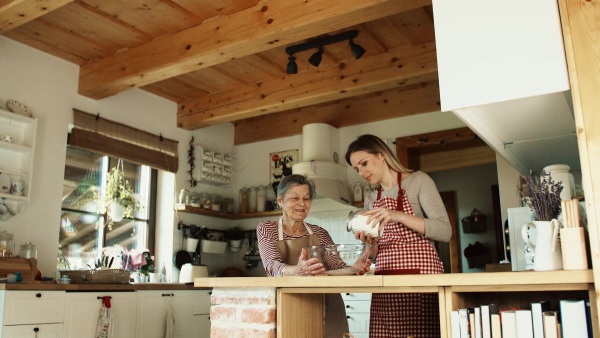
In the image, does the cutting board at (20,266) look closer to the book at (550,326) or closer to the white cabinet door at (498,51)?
the white cabinet door at (498,51)

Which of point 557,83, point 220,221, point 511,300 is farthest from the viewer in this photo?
point 220,221

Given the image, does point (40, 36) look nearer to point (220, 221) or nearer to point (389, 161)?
point (220, 221)

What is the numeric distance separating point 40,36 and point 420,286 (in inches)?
155

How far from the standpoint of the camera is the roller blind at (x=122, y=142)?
4.71 meters

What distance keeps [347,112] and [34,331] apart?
12.0 feet

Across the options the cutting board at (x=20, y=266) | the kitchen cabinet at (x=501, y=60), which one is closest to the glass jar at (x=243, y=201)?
the cutting board at (x=20, y=266)

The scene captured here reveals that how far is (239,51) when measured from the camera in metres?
4.05

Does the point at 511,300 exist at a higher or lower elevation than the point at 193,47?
lower

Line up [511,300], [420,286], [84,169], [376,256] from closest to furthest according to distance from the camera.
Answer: [420,286]
[511,300]
[376,256]
[84,169]

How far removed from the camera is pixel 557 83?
62.1 inches

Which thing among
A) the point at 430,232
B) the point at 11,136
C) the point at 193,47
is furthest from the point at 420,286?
the point at 11,136

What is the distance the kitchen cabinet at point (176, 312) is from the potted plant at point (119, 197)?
88 cm

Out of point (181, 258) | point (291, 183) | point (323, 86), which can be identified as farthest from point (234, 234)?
point (291, 183)

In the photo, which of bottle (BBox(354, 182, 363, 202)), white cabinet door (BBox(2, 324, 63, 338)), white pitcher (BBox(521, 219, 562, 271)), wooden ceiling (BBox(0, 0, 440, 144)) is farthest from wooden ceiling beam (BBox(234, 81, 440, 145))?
white pitcher (BBox(521, 219, 562, 271))
